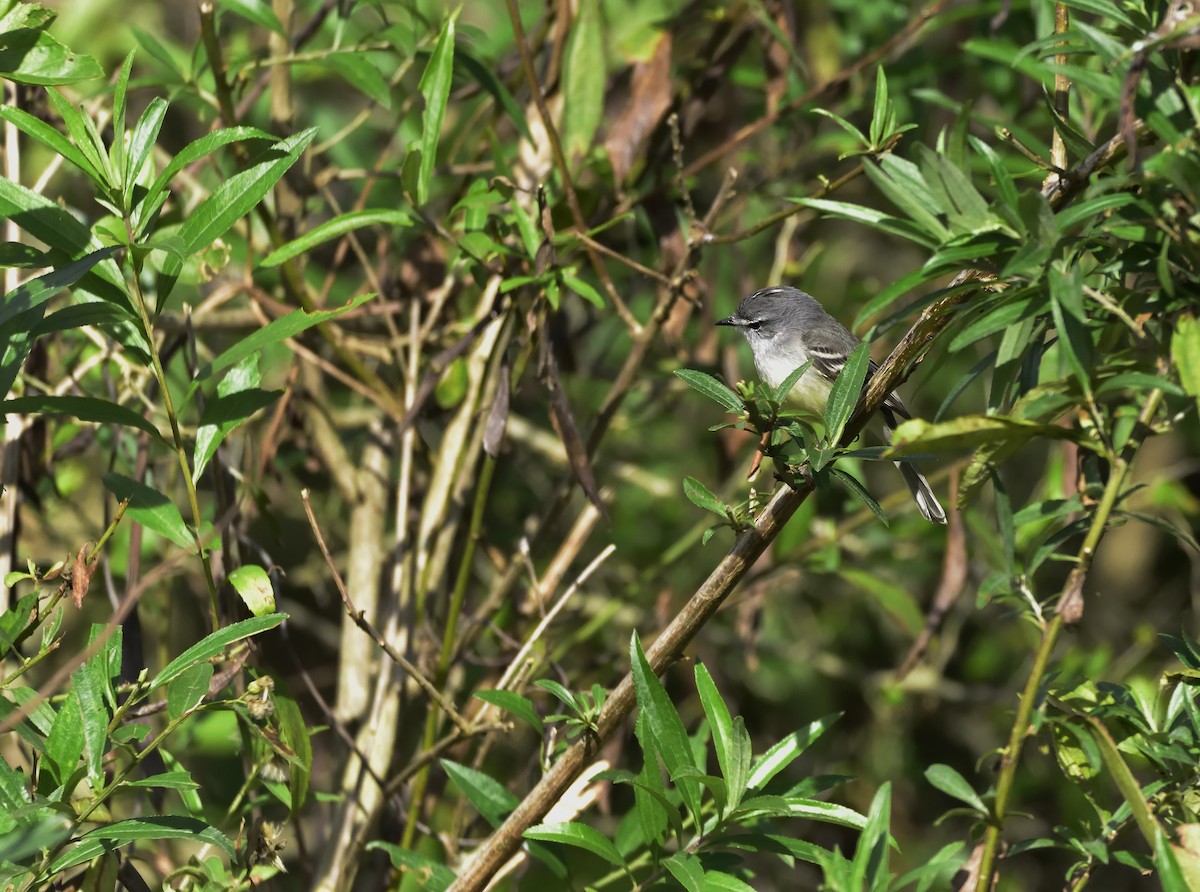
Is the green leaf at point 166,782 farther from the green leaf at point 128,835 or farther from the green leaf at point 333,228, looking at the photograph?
the green leaf at point 333,228

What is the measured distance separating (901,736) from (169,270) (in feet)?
15.6

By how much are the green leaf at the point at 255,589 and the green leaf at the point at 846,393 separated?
3.85 ft

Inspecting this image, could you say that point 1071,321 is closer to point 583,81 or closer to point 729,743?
point 729,743

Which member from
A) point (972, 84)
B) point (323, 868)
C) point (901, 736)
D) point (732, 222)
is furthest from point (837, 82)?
point (901, 736)

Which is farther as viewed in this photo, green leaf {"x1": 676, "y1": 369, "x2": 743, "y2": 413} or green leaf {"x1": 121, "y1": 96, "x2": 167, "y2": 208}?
green leaf {"x1": 121, "y1": 96, "x2": 167, "y2": 208}

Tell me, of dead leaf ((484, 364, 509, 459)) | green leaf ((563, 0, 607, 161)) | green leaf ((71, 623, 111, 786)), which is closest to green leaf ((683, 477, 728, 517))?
dead leaf ((484, 364, 509, 459))

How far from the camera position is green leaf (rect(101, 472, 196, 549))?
249cm

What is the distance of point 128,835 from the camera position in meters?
2.04

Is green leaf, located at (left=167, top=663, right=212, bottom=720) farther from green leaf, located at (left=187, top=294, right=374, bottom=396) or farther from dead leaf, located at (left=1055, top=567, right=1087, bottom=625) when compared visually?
dead leaf, located at (left=1055, top=567, right=1087, bottom=625)

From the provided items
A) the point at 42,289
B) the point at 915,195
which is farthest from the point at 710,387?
the point at 42,289

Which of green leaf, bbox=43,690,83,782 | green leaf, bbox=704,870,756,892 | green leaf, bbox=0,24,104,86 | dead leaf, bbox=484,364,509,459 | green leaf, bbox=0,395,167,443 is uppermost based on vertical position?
green leaf, bbox=0,24,104,86

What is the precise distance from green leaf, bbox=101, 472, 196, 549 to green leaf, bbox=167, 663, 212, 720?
1.02 ft

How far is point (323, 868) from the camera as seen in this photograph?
10.5 ft

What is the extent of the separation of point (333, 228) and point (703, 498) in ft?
4.22
